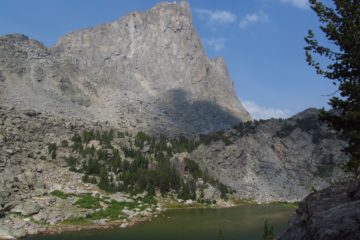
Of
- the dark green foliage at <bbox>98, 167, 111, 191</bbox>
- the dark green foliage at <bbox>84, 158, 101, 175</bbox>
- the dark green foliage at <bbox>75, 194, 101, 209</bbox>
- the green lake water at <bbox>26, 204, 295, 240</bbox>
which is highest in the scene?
the dark green foliage at <bbox>84, 158, 101, 175</bbox>

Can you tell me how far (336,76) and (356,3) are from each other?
16.1 feet

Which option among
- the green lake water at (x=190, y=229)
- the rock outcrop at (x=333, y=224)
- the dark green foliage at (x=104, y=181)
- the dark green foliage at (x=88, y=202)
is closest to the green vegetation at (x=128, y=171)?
the dark green foliage at (x=104, y=181)

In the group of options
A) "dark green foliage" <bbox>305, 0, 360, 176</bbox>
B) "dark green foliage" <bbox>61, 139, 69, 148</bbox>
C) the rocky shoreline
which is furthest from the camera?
"dark green foliage" <bbox>61, 139, 69, 148</bbox>

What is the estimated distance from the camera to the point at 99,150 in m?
186

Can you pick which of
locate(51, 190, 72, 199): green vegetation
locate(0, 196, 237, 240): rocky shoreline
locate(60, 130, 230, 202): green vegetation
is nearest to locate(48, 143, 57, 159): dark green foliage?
locate(60, 130, 230, 202): green vegetation

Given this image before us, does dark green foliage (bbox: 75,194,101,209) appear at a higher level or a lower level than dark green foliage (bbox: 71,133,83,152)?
lower

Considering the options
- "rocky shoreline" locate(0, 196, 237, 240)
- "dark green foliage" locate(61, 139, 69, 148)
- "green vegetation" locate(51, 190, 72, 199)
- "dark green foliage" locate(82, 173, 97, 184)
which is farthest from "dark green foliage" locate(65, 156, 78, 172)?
"rocky shoreline" locate(0, 196, 237, 240)

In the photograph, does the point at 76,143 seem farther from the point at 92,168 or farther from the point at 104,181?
the point at 104,181

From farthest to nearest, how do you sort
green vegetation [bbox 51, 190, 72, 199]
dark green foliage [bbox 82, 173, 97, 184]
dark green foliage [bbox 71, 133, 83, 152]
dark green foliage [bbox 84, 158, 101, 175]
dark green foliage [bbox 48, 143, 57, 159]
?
dark green foliage [bbox 71, 133, 83, 152] → dark green foliage [bbox 48, 143, 57, 159] → dark green foliage [bbox 84, 158, 101, 175] → dark green foliage [bbox 82, 173, 97, 184] → green vegetation [bbox 51, 190, 72, 199]

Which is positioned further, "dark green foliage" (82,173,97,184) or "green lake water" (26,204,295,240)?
"dark green foliage" (82,173,97,184)

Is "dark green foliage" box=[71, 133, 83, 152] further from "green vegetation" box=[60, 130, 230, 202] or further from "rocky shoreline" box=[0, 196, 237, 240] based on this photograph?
"rocky shoreline" box=[0, 196, 237, 240]

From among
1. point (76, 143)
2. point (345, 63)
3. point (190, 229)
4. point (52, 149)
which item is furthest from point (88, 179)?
point (345, 63)

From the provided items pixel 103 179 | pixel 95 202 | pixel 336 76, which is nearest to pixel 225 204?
pixel 103 179

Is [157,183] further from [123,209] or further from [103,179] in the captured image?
[123,209]
